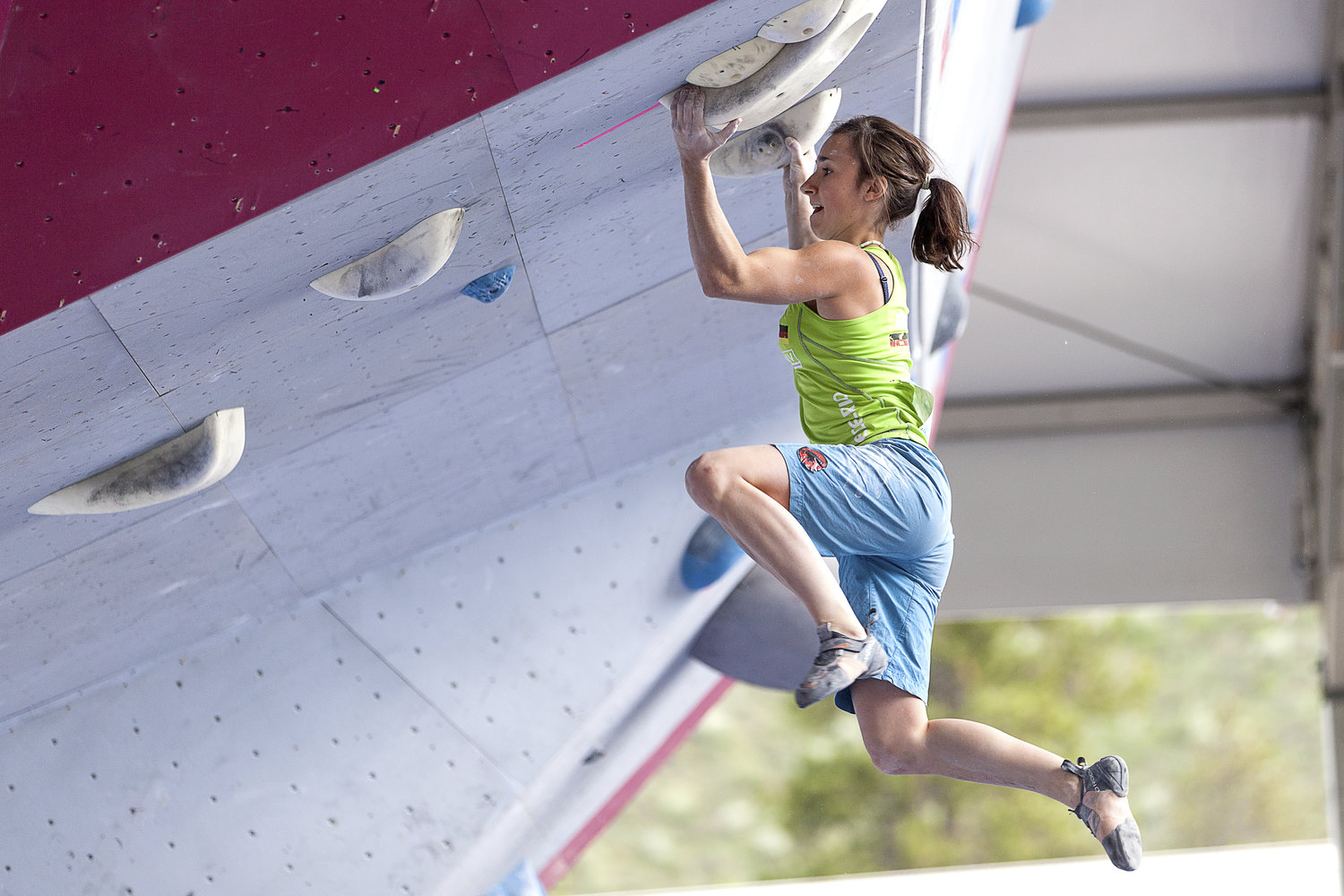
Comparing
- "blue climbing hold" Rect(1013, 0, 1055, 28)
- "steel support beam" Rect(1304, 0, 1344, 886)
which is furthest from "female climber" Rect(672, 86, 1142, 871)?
"steel support beam" Rect(1304, 0, 1344, 886)

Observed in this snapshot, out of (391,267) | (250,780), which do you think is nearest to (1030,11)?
(391,267)

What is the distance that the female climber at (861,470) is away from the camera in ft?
5.59

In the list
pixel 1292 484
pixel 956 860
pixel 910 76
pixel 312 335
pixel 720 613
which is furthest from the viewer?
pixel 956 860

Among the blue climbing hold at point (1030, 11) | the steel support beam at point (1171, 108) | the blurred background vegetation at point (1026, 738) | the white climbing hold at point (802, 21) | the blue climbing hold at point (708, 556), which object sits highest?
the white climbing hold at point (802, 21)

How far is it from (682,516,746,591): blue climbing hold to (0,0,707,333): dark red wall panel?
1566 mm

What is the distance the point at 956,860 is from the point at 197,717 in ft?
46.6

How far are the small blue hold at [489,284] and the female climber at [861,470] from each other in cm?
43

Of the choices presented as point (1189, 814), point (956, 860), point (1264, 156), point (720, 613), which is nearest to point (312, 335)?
point (720, 613)

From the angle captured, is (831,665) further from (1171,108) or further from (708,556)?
(1171,108)

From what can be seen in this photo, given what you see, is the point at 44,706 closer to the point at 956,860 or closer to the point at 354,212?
the point at 354,212

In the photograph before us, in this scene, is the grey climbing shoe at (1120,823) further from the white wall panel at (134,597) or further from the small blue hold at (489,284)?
the white wall panel at (134,597)

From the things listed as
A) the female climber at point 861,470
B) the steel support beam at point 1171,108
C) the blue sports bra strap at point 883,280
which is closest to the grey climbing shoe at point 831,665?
the female climber at point 861,470

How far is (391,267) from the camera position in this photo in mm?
1728

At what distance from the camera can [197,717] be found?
2.51 m
